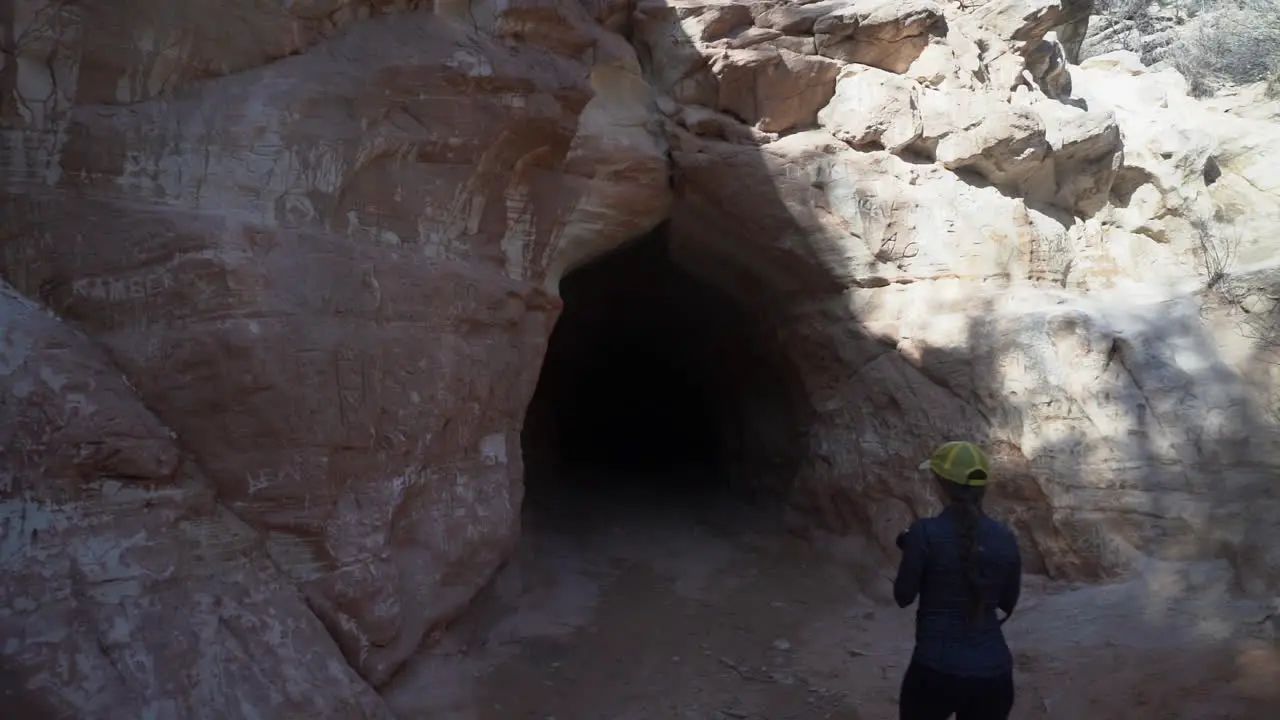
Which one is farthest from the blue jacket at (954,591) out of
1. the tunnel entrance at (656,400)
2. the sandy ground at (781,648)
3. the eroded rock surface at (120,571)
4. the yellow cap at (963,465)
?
the tunnel entrance at (656,400)

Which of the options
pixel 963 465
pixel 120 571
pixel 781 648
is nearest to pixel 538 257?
pixel 781 648

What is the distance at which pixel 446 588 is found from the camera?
14.9 feet

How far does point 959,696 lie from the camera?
2.53m

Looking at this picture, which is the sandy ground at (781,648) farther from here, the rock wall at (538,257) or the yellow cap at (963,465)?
the yellow cap at (963,465)

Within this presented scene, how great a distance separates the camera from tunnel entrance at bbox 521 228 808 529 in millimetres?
7789

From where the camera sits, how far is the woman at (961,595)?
99.7 inches

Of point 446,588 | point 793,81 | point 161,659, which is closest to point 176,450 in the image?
point 161,659

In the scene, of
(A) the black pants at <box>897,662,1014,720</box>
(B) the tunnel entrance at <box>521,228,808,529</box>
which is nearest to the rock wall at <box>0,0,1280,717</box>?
(B) the tunnel entrance at <box>521,228,808,529</box>

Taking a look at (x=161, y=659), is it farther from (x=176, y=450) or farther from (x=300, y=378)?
(x=300, y=378)

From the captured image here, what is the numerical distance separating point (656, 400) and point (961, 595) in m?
9.38

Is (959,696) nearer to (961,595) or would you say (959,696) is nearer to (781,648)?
(961,595)

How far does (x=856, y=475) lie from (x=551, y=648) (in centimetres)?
250

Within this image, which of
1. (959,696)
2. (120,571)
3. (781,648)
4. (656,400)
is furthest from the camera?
(656,400)

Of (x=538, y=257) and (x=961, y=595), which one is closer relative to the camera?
(x=961, y=595)
